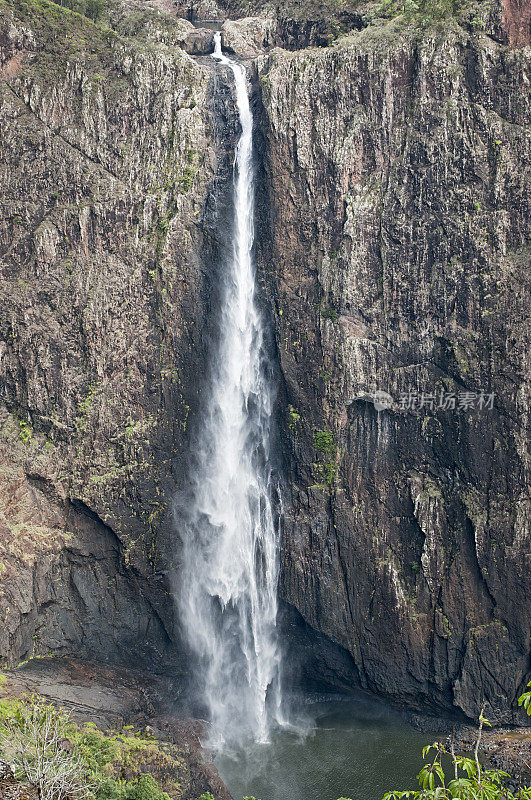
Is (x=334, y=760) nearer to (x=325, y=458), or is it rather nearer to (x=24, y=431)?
(x=325, y=458)

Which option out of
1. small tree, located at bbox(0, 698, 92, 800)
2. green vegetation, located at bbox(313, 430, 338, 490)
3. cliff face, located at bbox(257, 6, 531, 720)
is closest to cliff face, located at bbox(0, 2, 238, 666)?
cliff face, located at bbox(257, 6, 531, 720)

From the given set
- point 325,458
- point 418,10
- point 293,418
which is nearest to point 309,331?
point 293,418

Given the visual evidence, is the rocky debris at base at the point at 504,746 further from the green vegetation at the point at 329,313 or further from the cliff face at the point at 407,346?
the green vegetation at the point at 329,313

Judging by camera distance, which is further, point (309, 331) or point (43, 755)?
point (309, 331)

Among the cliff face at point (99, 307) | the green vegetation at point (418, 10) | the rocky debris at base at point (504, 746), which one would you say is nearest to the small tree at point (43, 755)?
the cliff face at point (99, 307)

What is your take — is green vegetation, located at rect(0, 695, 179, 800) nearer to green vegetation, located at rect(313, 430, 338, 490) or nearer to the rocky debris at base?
the rocky debris at base
